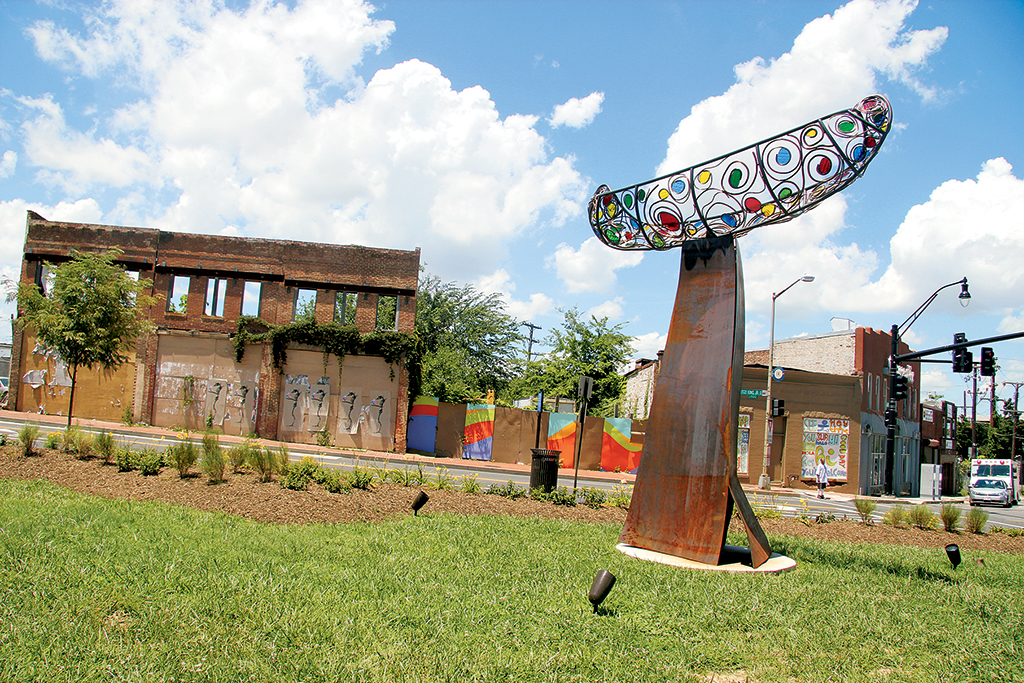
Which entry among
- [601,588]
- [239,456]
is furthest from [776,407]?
[601,588]

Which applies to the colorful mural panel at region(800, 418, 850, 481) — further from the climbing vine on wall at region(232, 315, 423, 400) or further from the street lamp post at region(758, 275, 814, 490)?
the climbing vine on wall at region(232, 315, 423, 400)

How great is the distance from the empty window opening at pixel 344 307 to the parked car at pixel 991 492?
1207 inches

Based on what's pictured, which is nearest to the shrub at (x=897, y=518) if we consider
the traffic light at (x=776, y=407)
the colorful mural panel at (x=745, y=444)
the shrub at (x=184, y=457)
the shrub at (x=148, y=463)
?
the shrub at (x=184, y=457)

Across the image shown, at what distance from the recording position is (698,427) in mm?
7504

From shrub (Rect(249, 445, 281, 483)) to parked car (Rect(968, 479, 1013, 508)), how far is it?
34.5 metres

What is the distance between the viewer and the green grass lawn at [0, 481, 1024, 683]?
12.2ft

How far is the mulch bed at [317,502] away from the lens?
8203mm

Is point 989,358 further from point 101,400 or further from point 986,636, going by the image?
point 101,400

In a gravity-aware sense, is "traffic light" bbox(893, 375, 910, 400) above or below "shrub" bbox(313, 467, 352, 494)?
above

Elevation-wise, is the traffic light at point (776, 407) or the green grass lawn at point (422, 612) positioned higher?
the traffic light at point (776, 407)

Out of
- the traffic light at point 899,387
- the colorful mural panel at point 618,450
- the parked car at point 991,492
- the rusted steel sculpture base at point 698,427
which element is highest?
the traffic light at point 899,387

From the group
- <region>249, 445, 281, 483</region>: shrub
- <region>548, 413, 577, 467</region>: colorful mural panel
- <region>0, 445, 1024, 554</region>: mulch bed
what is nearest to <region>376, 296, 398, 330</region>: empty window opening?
<region>548, 413, 577, 467</region>: colorful mural panel

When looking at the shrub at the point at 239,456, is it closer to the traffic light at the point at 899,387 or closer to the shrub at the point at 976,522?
the shrub at the point at 976,522

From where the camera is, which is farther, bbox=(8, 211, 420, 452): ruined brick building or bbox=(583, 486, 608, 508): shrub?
bbox=(8, 211, 420, 452): ruined brick building
